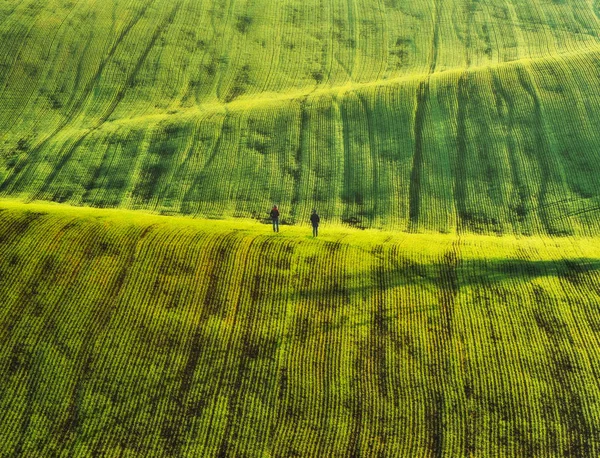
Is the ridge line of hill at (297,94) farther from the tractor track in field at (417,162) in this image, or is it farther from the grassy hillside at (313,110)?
the tractor track in field at (417,162)

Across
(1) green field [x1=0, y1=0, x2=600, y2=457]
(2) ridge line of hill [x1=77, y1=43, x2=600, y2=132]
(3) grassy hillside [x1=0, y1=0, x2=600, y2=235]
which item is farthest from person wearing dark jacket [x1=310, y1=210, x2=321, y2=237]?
(2) ridge line of hill [x1=77, y1=43, x2=600, y2=132]

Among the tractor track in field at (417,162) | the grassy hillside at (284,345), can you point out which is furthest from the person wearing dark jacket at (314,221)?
the tractor track in field at (417,162)

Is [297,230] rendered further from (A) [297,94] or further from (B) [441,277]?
(A) [297,94]

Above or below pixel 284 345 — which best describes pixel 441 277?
above

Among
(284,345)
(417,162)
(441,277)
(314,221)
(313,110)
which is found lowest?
(417,162)

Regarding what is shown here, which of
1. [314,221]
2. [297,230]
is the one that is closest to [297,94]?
[297,230]

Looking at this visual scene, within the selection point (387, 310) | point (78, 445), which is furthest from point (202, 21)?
point (78, 445)

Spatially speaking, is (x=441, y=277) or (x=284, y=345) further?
(x=441, y=277)

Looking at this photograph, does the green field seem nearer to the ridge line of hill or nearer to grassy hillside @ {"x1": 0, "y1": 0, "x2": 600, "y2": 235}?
grassy hillside @ {"x1": 0, "y1": 0, "x2": 600, "y2": 235}

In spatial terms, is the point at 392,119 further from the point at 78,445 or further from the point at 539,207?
the point at 78,445
